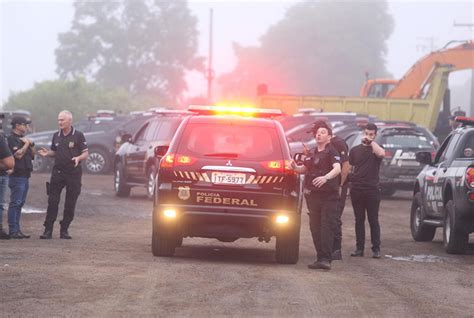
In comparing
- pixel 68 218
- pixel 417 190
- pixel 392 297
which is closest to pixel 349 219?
pixel 417 190

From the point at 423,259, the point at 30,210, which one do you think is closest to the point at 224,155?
the point at 423,259

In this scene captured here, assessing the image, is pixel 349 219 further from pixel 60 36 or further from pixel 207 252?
pixel 60 36

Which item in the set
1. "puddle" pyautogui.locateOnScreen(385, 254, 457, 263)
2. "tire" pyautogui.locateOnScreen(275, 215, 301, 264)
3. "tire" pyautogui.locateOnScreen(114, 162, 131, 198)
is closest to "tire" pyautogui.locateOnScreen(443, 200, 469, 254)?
"puddle" pyautogui.locateOnScreen(385, 254, 457, 263)

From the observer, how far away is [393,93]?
4912 centimetres

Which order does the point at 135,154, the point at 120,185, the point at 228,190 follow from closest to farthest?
the point at 228,190 → the point at 135,154 → the point at 120,185

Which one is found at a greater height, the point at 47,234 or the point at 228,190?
the point at 228,190

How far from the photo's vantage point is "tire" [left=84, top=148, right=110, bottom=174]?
1549 inches

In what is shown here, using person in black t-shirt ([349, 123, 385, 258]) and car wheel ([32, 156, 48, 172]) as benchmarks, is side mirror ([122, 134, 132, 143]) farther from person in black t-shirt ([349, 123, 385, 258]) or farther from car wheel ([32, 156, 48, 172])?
car wheel ([32, 156, 48, 172])

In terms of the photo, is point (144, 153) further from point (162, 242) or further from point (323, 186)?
point (323, 186)

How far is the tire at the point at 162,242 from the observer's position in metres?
14.7

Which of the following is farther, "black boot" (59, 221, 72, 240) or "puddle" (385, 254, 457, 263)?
"black boot" (59, 221, 72, 240)

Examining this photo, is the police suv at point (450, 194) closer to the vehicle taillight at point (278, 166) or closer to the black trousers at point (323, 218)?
the black trousers at point (323, 218)

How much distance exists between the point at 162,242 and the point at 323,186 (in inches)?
Result: 76.4

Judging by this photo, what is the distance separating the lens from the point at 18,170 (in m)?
17.7
